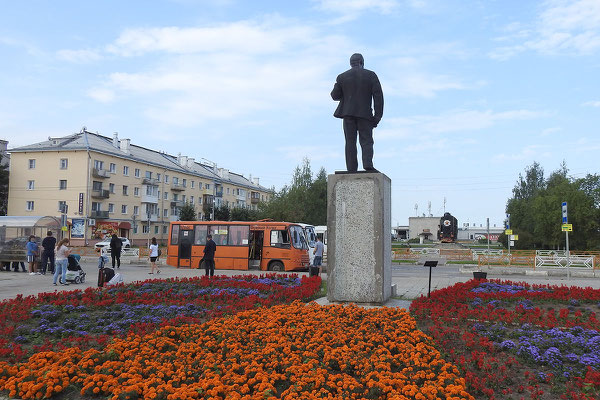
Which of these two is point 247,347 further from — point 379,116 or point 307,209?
point 307,209

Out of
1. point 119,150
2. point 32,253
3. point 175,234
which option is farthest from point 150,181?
point 32,253

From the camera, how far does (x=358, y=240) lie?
29.0 ft

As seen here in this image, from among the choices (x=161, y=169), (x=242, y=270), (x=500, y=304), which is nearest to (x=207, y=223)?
(x=242, y=270)

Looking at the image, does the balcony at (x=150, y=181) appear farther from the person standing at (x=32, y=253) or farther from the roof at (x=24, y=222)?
the person standing at (x=32, y=253)

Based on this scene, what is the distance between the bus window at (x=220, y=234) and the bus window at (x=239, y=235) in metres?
0.32

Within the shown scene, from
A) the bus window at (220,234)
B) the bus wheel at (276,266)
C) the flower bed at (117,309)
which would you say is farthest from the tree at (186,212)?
the flower bed at (117,309)

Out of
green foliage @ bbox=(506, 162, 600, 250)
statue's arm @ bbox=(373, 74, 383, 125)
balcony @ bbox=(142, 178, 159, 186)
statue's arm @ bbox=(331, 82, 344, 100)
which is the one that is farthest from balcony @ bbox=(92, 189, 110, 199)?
statue's arm @ bbox=(373, 74, 383, 125)

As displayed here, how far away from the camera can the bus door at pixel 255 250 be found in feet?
77.0

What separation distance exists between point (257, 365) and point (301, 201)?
4929 cm

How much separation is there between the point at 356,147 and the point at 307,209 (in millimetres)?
44912

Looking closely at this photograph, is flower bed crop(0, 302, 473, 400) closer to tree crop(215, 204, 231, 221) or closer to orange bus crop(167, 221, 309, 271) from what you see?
orange bus crop(167, 221, 309, 271)

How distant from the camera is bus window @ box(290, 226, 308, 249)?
23109 mm

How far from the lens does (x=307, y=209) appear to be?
54.5m

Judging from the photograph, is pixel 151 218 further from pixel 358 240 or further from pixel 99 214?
pixel 358 240
